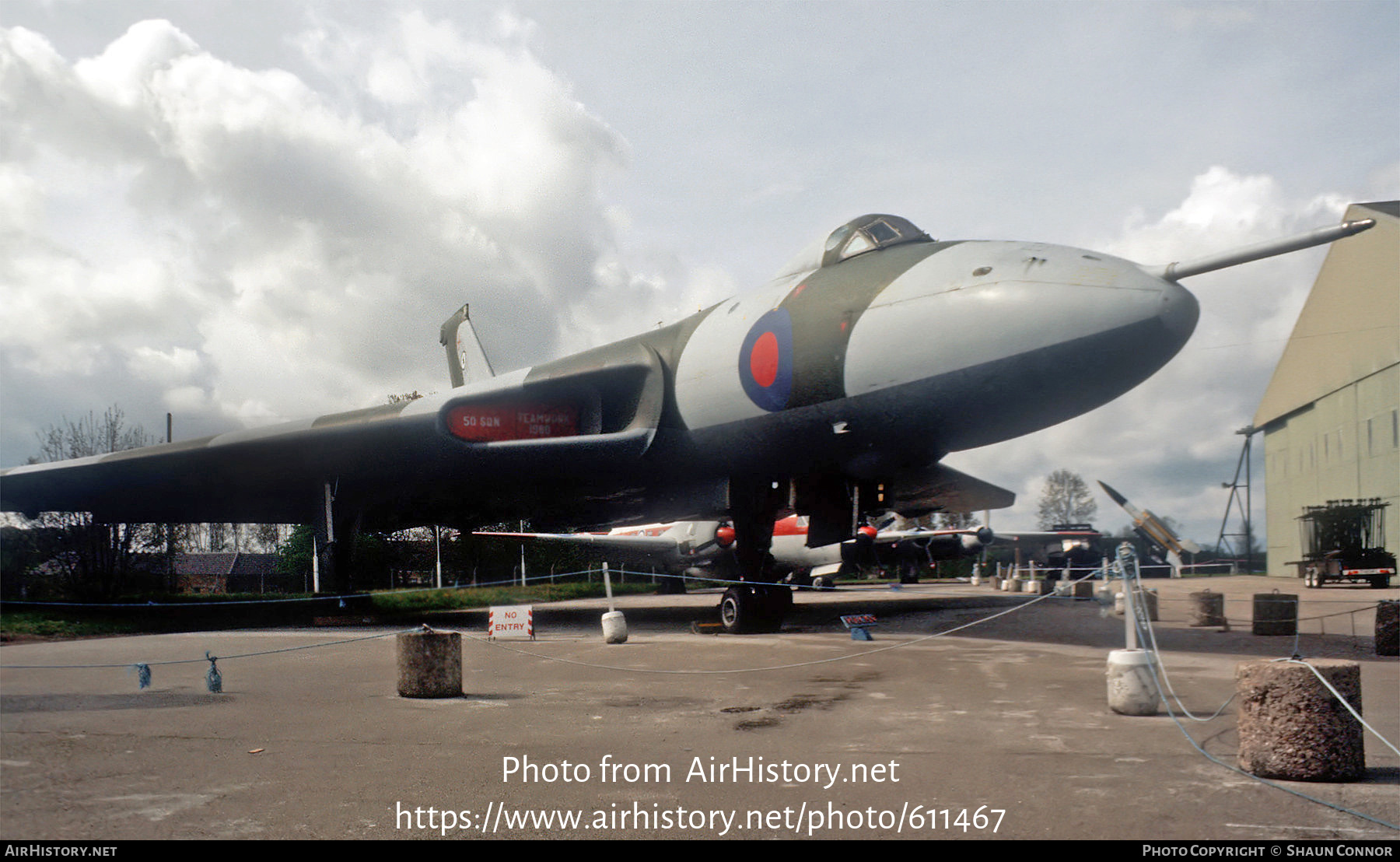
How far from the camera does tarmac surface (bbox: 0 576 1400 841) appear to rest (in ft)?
12.1

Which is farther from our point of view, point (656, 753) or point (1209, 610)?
point (1209, 610)

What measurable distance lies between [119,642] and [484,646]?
4913 millimetres

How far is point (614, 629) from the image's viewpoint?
12305mm

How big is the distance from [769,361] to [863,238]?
1.95 m

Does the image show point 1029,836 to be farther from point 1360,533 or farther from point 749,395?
point 1360,533

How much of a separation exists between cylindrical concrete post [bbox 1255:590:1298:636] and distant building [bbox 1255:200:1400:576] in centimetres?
1517

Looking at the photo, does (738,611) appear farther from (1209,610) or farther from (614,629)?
(1209,610)

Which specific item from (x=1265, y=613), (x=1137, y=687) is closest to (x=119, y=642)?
(x=1137, y=687)

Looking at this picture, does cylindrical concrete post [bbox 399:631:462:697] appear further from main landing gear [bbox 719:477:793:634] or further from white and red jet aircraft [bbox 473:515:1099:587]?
white and red jet aircraft [bbox 473:515:1099:587]

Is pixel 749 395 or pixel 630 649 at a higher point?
pixel 749 395

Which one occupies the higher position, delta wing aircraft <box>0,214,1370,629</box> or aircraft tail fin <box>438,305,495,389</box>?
aircraft tail fin <box>438,305,495,389</box>

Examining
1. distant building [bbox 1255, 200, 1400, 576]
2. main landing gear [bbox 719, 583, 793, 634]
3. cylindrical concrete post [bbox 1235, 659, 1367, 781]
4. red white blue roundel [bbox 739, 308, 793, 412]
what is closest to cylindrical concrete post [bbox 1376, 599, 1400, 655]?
cylindrical concrete post [bbox 1235, 659, 1367, 781]

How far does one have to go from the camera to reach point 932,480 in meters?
17.2

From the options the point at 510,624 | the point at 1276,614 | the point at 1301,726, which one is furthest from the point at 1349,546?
the point at 1301,726
